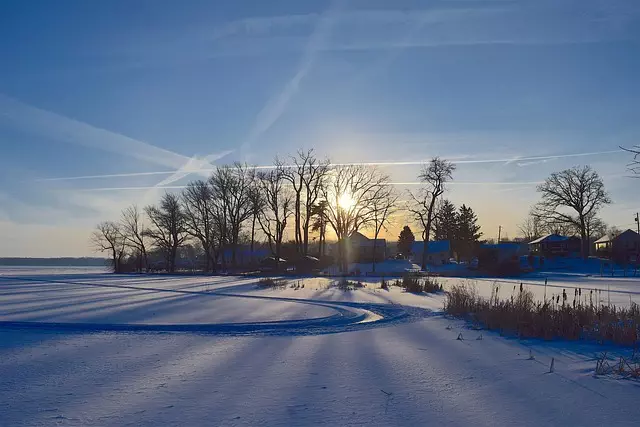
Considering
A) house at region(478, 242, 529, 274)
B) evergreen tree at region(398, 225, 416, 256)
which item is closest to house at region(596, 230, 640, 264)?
house at region(478, 242, 529, 274)

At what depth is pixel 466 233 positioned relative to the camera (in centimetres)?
8206

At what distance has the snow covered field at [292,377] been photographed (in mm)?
5359

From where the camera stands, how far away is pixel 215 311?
1541 centimetres

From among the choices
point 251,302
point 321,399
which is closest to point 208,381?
point 321,399

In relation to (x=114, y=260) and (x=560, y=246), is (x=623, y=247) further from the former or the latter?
(x=114, y=260)

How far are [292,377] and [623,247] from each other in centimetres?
6784

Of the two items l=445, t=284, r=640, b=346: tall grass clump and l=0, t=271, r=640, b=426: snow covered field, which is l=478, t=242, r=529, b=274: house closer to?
l=445, t=284, r=640, b=346: tall grass clump

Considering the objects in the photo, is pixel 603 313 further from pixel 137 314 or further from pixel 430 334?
pixel 137 314

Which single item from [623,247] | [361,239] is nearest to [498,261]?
[623,247]

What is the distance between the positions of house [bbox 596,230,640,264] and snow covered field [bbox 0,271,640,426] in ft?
187

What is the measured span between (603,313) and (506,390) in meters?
5.58

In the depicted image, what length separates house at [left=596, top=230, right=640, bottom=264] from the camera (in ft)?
197

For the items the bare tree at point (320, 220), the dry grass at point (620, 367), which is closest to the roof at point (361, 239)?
the bare tree at point (320, 220)

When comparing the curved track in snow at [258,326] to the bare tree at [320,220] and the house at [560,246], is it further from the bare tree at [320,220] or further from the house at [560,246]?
the house at [560,246]
